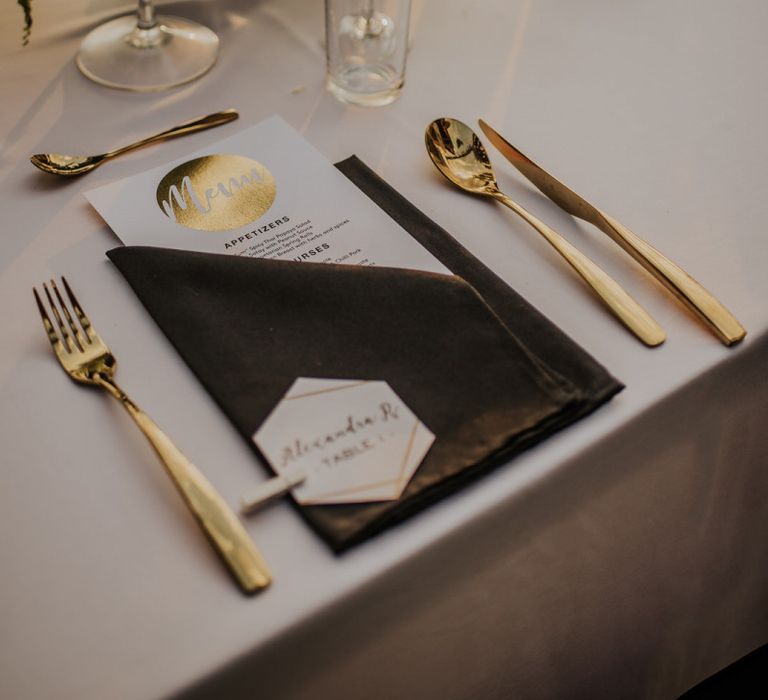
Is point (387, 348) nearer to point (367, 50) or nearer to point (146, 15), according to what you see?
point (367, 50)

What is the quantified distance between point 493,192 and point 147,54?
443 mm

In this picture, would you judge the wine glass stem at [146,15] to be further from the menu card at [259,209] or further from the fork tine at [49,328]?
the fork tine at [49,328]

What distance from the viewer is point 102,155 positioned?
0.73 meters

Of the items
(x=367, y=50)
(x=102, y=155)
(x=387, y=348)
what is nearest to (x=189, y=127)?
(x=102, y=155)

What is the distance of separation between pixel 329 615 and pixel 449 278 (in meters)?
0.26

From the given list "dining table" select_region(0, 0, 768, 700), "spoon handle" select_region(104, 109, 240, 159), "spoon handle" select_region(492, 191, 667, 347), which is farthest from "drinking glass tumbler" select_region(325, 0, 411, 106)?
"spoon handle" select_region(492, 191, 667, 347)

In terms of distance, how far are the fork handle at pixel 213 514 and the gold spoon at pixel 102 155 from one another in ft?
1.02

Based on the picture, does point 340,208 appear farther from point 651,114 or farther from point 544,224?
point 651,114

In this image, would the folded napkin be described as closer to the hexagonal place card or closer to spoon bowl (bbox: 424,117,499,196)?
the hexagonal place card

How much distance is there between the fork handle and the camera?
44 cm

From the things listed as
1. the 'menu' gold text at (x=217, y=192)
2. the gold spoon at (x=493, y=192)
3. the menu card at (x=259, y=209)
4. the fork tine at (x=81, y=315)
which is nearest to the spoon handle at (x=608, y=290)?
the gold spoon at (x=493, y=192)

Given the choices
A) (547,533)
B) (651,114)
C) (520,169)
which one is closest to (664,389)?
(547,533)

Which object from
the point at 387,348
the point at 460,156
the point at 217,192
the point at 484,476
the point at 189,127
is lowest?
the point at 484,476

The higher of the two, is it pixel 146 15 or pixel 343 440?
pixel 146 15
